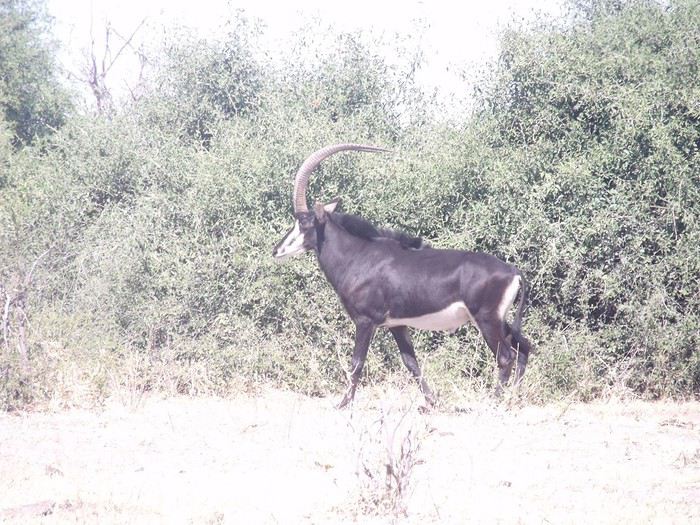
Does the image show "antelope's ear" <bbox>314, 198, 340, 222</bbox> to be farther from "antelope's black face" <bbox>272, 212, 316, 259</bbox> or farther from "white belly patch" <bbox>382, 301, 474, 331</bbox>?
"white belly patch" <bbox>382, 301, 474, 331</bbox>

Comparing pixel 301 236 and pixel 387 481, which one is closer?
pixel 387 481

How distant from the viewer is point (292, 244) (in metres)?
10.6

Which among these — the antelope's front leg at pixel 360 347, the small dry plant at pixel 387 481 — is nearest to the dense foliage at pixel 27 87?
the antelope's front leg at pixel 360 347

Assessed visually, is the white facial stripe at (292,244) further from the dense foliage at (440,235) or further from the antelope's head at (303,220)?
the dense foliage at (440,235)

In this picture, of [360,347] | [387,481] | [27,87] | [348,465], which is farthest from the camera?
[27,87]

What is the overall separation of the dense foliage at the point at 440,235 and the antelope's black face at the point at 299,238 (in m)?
0.84

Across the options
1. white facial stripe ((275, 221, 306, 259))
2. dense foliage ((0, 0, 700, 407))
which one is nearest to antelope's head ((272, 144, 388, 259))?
white facial stripe ((275, 221, 306, 259))

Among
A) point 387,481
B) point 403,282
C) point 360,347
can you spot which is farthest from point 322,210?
point 387,481

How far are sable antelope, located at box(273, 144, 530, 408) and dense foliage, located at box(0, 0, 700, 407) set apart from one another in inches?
30.3

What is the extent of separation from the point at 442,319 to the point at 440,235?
1864mm

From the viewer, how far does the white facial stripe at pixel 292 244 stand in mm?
10523

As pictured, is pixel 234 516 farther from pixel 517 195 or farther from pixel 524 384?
pixel 517 195

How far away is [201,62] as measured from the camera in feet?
47.0

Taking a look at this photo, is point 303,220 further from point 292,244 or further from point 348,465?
point 348,465
